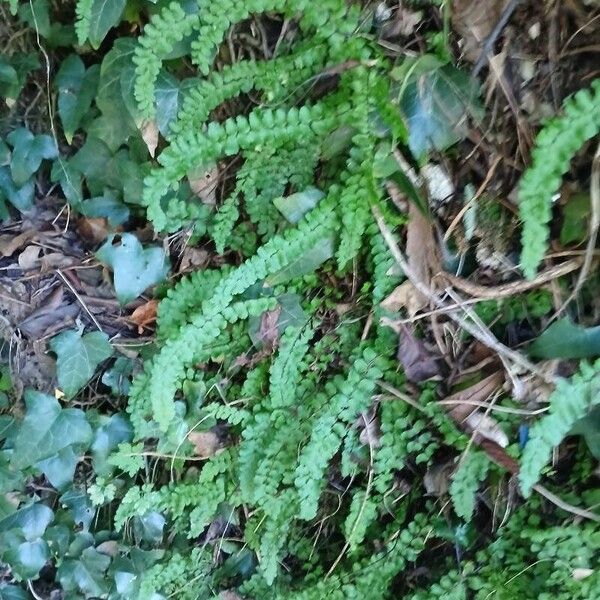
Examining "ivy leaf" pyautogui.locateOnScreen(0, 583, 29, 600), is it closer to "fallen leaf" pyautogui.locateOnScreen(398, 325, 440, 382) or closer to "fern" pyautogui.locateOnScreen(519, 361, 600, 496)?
"fallen leaf" pyautogui.locateOnScreen(398, 325, 440, 382)

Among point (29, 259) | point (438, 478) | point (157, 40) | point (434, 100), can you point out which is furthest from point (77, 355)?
point (434, 100)

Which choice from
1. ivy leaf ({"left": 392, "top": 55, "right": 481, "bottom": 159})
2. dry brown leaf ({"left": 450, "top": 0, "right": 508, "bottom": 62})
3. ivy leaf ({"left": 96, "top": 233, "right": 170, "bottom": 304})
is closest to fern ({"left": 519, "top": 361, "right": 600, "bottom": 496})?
ivy leaf ({"left": 392, "top": 55, "right": 481, "bottom": 159})

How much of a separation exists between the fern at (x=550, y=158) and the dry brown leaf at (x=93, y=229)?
102cm

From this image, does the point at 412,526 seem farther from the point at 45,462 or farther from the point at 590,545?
the point at 45,462

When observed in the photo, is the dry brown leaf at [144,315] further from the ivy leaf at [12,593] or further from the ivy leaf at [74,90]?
the ivy leaf at [12,593]

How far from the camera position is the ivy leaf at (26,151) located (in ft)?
4.73

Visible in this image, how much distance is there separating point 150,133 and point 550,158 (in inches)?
32.3

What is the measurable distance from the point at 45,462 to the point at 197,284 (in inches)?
23.3

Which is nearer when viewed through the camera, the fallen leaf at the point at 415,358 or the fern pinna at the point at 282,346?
the fern pinna at the point at 282,346

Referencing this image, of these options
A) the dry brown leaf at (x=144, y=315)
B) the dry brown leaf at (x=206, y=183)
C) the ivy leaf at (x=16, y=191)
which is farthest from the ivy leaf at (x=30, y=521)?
the dry brown leaf at (x=206, y=183)

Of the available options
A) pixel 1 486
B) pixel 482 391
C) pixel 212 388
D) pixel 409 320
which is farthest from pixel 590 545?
pixel 1 486

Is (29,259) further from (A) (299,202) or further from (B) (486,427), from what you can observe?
(B) (486,427)

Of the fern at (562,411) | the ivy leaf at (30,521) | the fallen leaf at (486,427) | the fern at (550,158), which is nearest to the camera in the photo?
the fern at (550,158)

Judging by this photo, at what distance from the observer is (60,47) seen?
4.65 feet
